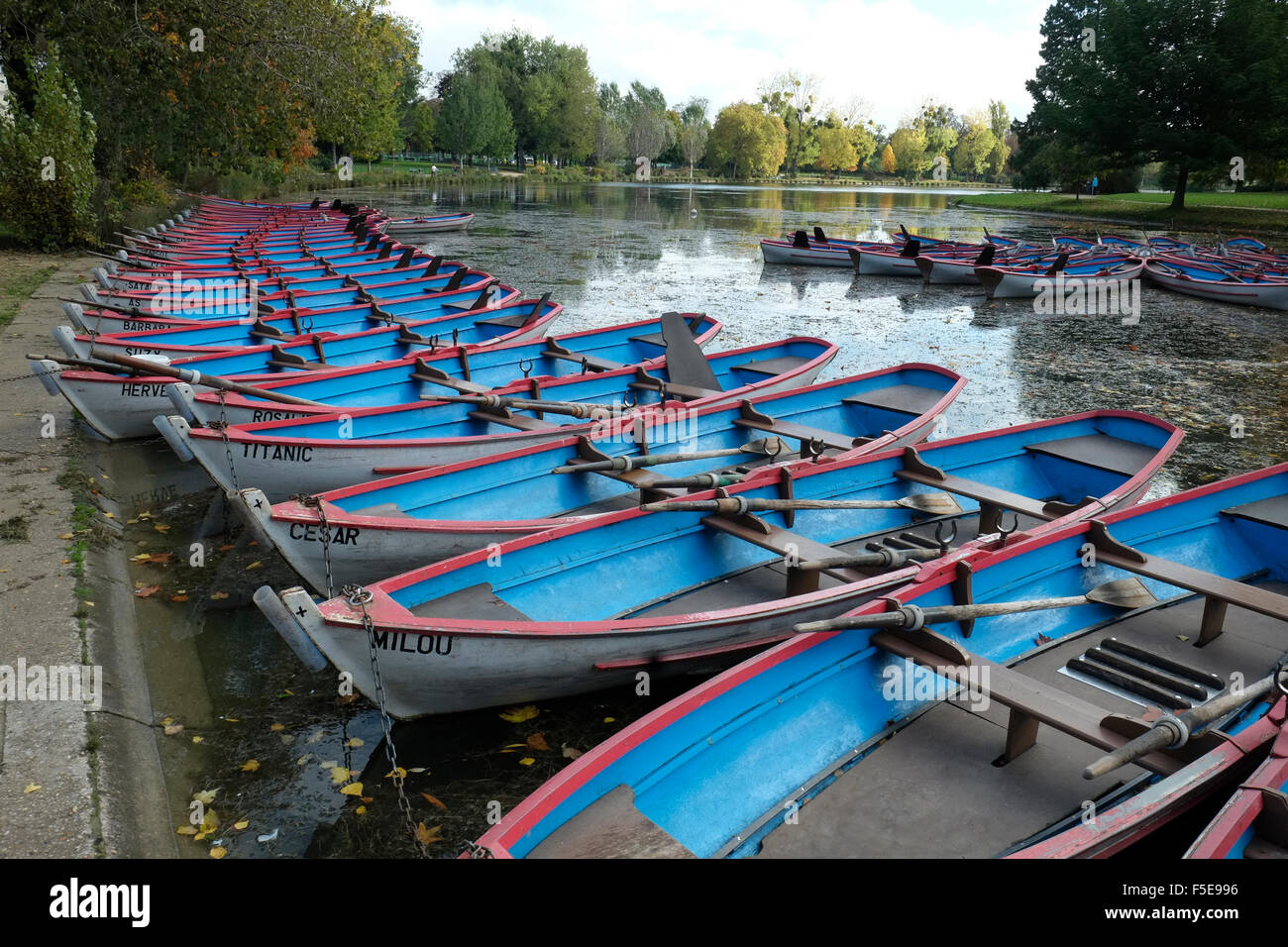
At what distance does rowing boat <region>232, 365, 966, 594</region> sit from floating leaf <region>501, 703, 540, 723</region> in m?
1.15

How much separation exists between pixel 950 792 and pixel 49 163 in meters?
20.2

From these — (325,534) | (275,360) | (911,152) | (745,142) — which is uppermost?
(911,152)

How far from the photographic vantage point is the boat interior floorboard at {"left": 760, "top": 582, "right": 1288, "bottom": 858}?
3.72m

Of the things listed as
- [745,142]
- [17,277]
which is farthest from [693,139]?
[17,277]

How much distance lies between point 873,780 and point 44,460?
310 inches

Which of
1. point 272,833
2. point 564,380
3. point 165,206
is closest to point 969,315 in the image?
point 564,380

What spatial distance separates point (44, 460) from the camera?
26.3 feet

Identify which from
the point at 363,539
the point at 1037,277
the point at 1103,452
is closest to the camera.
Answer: the point at 363,539

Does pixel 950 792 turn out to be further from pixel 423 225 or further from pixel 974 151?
pixel 974 151

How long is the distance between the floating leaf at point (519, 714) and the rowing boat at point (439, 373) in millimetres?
3649

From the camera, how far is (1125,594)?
5523mm

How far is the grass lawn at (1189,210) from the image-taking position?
121ft

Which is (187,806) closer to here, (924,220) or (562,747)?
(562,747)

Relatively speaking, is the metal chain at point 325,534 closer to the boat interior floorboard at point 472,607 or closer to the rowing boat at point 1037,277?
the boat interior floorboard at point 472,607
